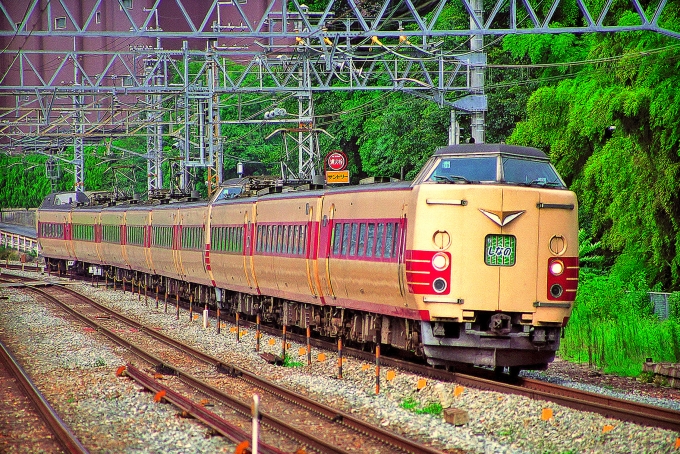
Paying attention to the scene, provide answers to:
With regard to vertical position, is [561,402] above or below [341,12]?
below

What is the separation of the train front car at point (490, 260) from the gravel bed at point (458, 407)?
3.09 feet

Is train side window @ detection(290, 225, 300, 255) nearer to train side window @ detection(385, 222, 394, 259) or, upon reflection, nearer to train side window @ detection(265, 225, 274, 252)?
train side window @ detection(265, 225, 274, 252)

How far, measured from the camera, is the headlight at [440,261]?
14695 mm

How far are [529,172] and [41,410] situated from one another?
7.38m

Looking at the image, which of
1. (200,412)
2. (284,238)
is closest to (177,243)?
(284,238)


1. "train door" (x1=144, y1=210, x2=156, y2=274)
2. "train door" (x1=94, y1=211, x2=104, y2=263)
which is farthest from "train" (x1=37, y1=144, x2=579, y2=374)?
"train door" (x1=94, y1=211, x2=104, y2=263)

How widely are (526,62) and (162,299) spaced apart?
1504 cm

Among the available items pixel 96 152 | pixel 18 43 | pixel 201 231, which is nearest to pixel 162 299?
pixel 201 231

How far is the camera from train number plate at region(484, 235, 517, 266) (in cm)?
1473

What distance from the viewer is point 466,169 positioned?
1520 cm

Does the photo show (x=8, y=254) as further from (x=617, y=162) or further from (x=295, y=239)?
(x=617, y=162)

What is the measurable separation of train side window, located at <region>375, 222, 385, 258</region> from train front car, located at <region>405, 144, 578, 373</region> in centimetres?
150

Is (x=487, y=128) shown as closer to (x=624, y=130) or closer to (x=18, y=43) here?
(x=624, y=130)

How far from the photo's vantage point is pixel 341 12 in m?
54.6
